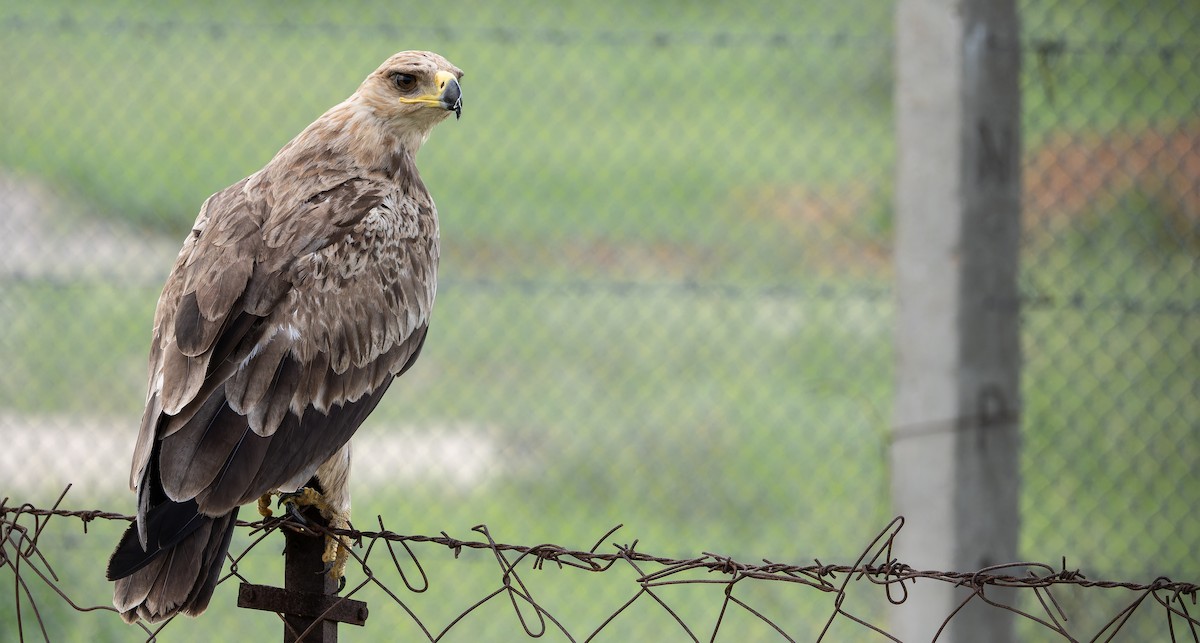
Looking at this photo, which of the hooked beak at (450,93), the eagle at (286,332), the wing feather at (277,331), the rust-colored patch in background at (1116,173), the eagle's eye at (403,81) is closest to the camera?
the eagle at (286,332)

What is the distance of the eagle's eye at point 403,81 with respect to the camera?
3.27m

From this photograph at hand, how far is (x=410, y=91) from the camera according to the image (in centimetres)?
329

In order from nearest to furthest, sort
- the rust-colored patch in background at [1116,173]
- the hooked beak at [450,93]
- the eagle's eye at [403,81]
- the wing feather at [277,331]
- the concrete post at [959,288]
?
1. the wing feather at [277,331]
2. the hooked beak at [450,93]
3. the eagle's eye at [403,81]
4. the concrete post at [959,288]
5. the rust-colored patch in background at [1116,173]

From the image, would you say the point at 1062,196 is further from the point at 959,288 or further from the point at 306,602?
the point at 306,602

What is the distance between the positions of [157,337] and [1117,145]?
4.71 meters

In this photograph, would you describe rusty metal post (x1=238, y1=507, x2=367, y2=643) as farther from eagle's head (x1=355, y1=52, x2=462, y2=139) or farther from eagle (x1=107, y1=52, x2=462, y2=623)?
eagle's head (x1=355, y1=52, x2=462, y2=139)

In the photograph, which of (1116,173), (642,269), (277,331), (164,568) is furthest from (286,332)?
(642,269)

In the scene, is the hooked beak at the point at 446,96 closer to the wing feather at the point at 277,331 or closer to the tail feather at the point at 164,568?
the wing feather at the point at 277,331

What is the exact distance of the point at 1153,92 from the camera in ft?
19.4

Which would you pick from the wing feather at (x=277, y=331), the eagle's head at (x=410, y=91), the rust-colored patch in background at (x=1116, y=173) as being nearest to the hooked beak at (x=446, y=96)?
the eagle's head at (x=410, y=91)

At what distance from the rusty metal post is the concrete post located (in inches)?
93.8

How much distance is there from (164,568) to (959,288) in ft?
8.82

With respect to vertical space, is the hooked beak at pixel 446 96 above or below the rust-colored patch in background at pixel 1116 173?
below

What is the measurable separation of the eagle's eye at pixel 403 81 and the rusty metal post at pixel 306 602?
4.46 ft
